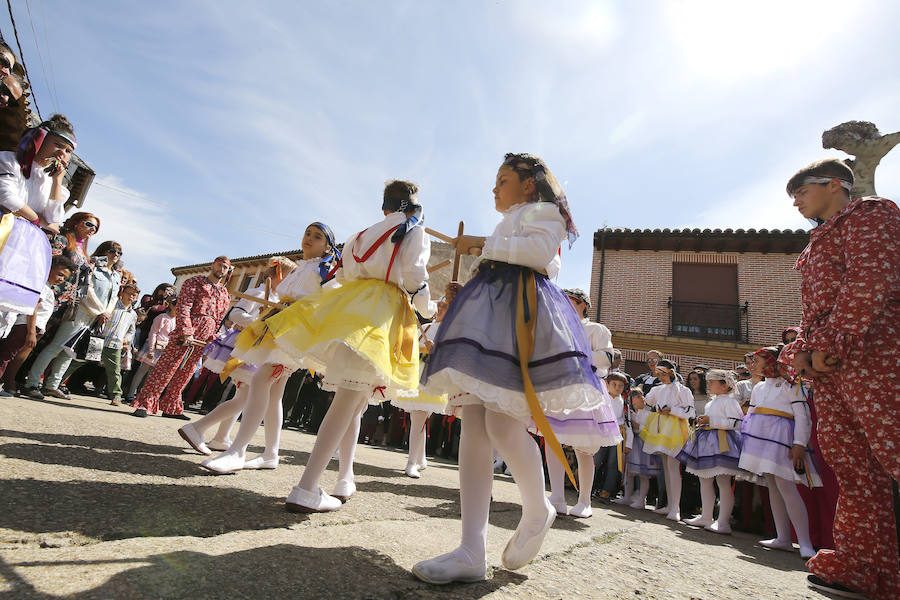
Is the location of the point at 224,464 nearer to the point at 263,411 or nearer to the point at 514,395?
the point at 263,411

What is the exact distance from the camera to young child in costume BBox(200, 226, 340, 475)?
273 cm

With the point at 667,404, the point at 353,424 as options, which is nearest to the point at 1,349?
the point at 353,424

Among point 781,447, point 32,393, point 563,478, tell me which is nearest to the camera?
point 563,478

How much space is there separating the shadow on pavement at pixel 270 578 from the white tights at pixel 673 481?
15.6 feet

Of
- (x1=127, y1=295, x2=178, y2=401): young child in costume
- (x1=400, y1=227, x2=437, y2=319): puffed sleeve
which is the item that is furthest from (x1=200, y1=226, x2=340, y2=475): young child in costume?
(x1=127, y1=295, x2=178, y2=401): young child in costume

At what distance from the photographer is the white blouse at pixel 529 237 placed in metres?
1.84

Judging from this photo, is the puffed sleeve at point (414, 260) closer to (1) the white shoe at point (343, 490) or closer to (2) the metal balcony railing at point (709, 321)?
(1) the white shoe at point (343, 490)

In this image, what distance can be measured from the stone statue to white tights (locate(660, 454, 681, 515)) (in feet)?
19.2

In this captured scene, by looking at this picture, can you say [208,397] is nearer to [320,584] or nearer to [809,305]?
[320,584]

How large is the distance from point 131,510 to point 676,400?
227 inches

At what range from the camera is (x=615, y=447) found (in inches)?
247

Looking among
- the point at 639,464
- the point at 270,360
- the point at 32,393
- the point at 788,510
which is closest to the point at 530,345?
the point at 270,360

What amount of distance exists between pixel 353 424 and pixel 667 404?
449 centimetres

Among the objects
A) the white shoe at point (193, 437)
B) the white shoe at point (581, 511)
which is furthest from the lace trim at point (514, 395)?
the white shoe at point (581, 511)
